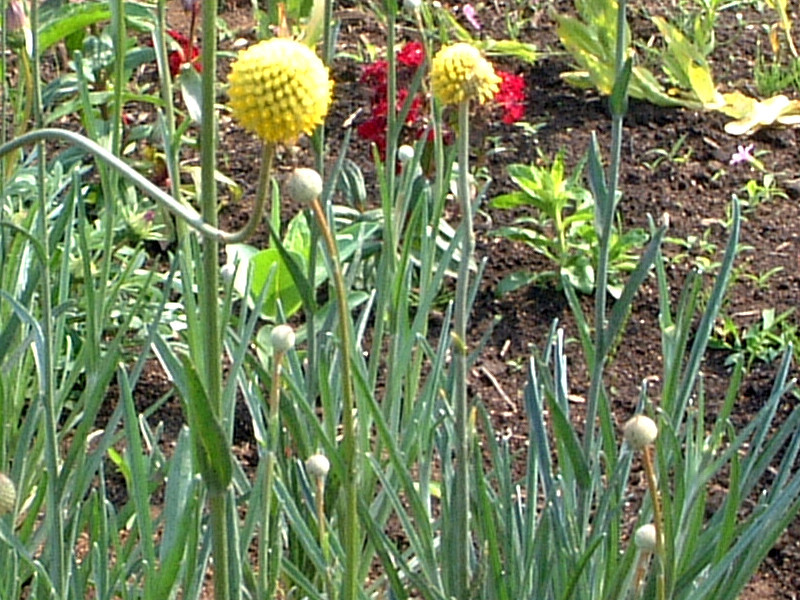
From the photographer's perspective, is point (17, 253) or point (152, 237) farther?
point (152, 237)

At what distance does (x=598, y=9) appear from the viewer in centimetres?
286

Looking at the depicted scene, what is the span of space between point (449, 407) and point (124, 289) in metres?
1.00

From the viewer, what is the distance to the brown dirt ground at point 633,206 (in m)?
2.15

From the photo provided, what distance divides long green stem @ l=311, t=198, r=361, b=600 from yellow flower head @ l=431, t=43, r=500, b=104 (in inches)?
6.9

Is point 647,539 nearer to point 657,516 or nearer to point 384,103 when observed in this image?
point 657,516

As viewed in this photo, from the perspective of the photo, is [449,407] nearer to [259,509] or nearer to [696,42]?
[259,509]

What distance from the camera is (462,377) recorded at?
1.19 meters

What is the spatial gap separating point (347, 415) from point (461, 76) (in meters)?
0.34

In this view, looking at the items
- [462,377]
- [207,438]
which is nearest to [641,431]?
[462,377]

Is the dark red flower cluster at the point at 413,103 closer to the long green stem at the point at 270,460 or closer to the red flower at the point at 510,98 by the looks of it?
the red flower at the point at 510,98

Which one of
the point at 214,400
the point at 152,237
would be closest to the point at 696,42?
the point at 152,237

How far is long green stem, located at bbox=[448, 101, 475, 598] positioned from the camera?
110 centimetres

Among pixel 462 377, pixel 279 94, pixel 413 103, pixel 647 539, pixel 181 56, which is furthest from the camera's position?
pixel 181 56

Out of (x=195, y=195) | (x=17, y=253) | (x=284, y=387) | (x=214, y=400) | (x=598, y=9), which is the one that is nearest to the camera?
(x=214, y=400)
